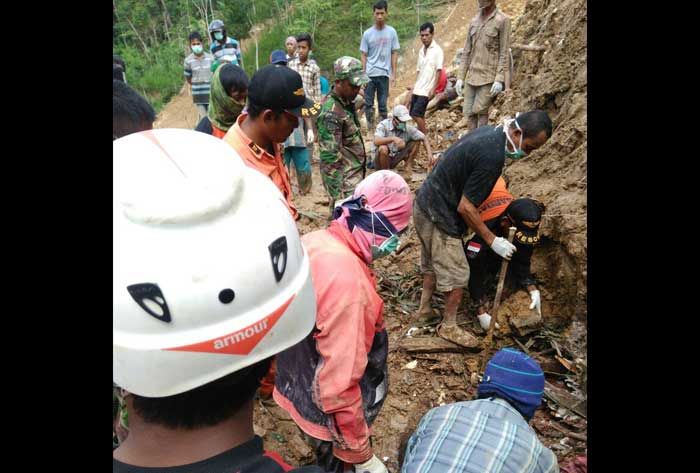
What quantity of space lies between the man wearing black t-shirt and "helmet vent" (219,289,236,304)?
3.04 metres

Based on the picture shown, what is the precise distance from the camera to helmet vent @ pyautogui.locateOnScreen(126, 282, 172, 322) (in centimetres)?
99

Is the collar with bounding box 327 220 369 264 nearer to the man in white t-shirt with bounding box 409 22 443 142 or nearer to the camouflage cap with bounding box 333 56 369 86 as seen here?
the camouflage cap with bounding box 333 56 369 86

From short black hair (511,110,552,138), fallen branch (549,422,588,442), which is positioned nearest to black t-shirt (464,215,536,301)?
short black hair (511,110,552,138)

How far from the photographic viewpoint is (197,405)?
111cm

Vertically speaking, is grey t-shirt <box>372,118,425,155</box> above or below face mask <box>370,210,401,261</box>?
below

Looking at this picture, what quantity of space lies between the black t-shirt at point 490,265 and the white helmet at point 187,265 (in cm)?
345

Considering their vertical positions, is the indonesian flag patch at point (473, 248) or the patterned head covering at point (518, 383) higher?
the patterned head covering at point (518, 383)

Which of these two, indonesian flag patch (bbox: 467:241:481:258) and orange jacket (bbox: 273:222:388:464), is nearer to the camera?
orange jacket (bbox: 273:222:388:464)

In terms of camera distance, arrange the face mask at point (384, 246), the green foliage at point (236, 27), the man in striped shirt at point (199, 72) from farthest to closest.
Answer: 1. the green foliage at point (236, 27)
2. the man in striped shirt at point (199, 72)
3. the face mask at point (384, 246)

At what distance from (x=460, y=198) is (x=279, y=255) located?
10.1 feet

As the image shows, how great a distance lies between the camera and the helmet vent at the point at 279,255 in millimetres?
1133

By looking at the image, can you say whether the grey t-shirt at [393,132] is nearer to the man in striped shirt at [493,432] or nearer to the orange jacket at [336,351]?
the orange jacket at [336,351]

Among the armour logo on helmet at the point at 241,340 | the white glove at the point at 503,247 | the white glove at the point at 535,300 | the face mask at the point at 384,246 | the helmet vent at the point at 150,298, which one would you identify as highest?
the helmet vent at the point at 150,298

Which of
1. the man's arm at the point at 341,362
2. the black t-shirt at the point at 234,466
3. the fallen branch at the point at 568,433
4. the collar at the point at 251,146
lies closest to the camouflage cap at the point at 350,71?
the collar at the point at 251,146
